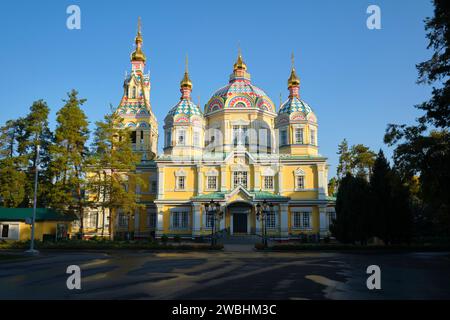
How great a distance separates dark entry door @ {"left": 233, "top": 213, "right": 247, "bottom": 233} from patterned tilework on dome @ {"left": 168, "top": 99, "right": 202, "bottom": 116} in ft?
41.3

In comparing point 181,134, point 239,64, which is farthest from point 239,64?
point 181,134

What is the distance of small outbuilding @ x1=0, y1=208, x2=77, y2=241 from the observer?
1355 inches

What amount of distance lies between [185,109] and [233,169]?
9.03 meters

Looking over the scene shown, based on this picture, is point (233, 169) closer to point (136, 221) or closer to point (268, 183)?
point (268, 183)

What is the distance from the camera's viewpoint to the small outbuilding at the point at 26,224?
3441 centimetres

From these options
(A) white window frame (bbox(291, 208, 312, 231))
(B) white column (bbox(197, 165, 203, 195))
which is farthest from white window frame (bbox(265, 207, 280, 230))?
(B) white column (bbox(197, 165, 203, 195))

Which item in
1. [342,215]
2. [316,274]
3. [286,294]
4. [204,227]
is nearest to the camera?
[286,294]

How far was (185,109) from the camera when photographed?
4425 cm

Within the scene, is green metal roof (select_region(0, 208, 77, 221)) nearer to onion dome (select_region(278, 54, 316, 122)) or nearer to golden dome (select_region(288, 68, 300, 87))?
onion dome (select_region(278, 54, 316, 122))

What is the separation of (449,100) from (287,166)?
24.6m

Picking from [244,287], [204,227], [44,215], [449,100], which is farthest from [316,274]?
[44,215]

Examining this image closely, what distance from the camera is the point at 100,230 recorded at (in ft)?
144

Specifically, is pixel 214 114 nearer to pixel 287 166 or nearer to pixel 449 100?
pixel 287 166

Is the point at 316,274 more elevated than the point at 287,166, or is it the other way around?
the point at 287,166
